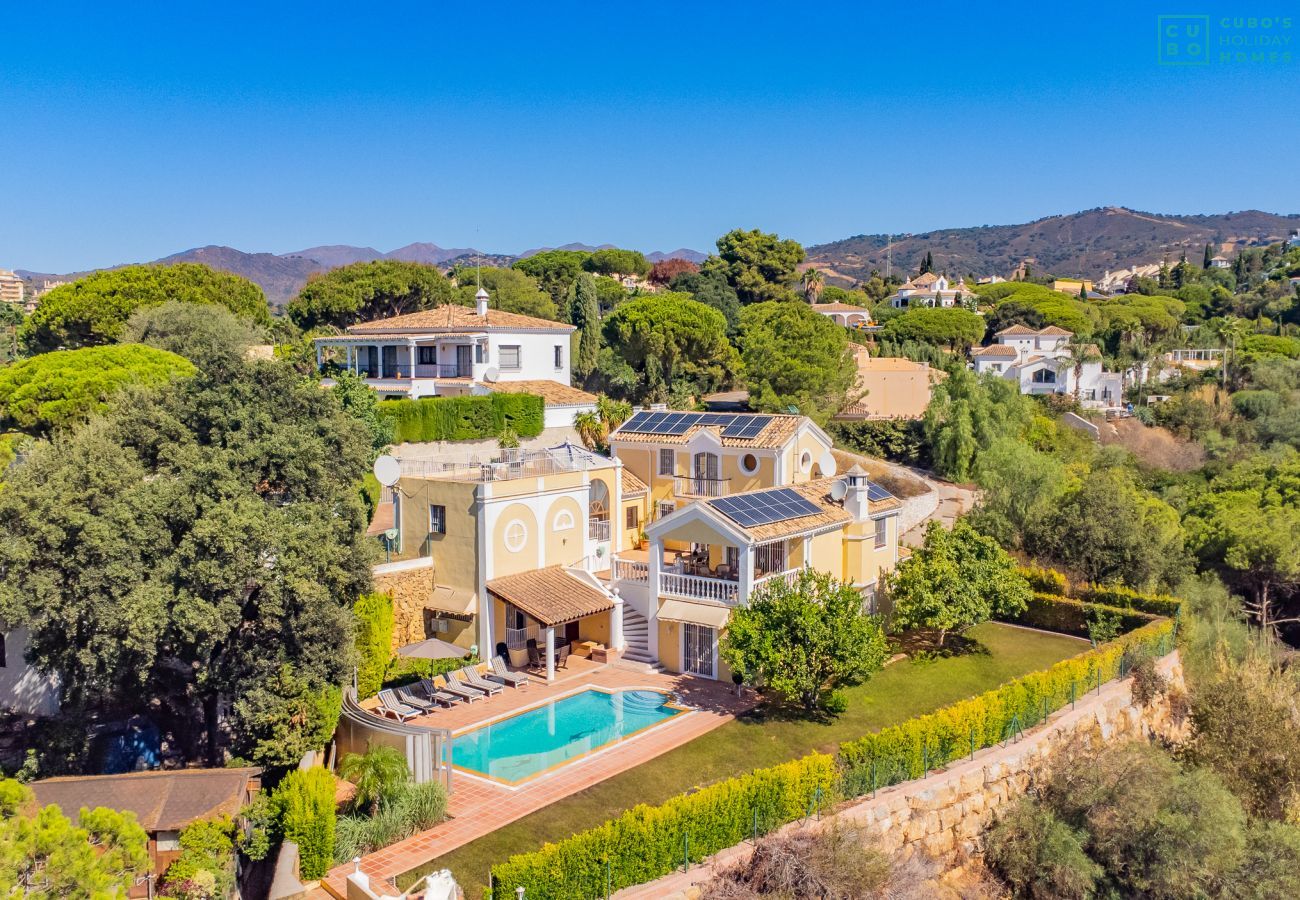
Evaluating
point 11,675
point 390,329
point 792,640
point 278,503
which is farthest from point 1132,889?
point 390,329

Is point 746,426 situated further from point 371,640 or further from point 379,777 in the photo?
point 379,777

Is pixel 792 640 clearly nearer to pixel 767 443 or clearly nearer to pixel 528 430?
pixel 767 443

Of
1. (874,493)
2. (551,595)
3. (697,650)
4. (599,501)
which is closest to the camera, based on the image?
(697,650)

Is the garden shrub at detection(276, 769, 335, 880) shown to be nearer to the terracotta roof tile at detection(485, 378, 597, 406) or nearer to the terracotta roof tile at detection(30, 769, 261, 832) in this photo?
the terracotta roof tile at detection(30, 769, 261, 832)

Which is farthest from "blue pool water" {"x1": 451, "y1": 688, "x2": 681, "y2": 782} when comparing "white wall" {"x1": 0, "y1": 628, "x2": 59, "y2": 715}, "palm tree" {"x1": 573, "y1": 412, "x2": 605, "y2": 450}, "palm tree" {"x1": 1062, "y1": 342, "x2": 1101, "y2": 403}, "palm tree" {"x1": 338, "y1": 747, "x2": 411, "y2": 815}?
"palm tree" {"x1": 1062, "y1": 342, "x2": 1101, "y2": 403}

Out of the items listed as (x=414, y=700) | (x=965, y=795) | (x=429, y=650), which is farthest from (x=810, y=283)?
(x=414, y=700)

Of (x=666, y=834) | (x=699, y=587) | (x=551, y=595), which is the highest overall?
(x=699, y=587)
